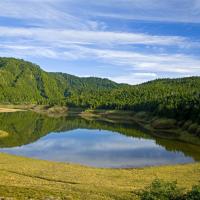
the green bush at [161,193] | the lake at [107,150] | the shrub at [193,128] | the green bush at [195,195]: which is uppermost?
the shrub at [193,128]

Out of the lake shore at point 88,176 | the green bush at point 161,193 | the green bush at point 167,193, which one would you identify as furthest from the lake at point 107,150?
the green bush at point 167,193

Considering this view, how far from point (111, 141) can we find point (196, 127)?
22.7 metres

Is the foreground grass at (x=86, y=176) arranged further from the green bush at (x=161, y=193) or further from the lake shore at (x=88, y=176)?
the green bush at (x=161, y=193)

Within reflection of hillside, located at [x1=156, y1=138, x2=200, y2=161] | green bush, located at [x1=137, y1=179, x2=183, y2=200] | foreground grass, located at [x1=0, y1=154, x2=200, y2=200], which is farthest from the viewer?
reflection of hillside, located at [x1=156, y1=138, x2=200, y2=161]

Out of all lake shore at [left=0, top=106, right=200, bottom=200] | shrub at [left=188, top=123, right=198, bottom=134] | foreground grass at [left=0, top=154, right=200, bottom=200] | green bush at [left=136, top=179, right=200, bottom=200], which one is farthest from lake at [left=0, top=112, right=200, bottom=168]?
green bush at [left=136, top=179, right=200, bottom=200]

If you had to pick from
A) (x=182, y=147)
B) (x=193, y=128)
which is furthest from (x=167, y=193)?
(x=193, y=128)

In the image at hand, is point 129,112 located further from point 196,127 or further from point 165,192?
point 165,192

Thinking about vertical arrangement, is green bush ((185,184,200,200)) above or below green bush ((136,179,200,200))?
above

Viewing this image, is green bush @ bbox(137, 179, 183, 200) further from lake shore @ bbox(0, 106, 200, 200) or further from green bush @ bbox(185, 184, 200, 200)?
lake shore @ bbox(0, 106, 200, 200)

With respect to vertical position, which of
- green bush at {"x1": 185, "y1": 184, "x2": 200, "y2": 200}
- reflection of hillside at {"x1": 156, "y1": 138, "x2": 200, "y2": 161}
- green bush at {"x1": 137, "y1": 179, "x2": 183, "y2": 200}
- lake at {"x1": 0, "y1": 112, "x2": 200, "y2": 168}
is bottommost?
lake at {"x1": 0, "y1": 112, "x2": 200, "y2": 168}

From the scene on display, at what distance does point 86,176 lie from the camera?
4700cm

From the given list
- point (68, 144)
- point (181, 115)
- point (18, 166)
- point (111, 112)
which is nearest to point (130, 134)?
point (181, 115)

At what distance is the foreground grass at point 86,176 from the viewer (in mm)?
36641

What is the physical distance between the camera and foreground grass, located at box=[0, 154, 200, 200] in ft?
120
